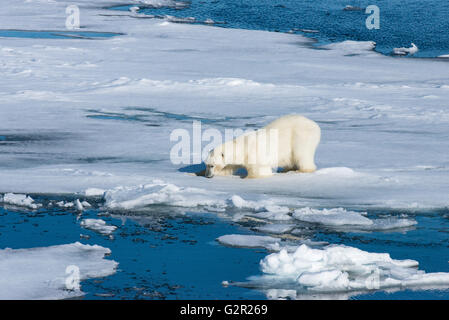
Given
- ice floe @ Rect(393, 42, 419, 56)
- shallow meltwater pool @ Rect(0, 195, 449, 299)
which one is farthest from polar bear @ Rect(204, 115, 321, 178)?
ice floe @ Rect(393, 42, 419, 56)

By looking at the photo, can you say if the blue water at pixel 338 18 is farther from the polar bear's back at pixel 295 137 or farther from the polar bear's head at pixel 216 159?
the polar bear's head at pixel 216 159

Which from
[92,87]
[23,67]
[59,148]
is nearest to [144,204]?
[59,148]

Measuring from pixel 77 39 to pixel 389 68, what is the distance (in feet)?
26.5

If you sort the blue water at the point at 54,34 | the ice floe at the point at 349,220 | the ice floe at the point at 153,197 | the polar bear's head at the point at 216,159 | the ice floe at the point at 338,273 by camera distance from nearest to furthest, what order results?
the ice floe at the point at 338,273 < the ice floe at the point at 349,220 < the ice floe at the point at 153,197 < the polar bear's head at the point at 216,159 < the blue water at the point at 54,34

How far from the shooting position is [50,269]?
4953 millimetres

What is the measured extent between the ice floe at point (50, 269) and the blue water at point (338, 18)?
15.9m

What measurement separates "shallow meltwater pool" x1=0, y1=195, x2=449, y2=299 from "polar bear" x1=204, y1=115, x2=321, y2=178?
1.19 meters

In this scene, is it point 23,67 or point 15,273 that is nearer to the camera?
point 15,273

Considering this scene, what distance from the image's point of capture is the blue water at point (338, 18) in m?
22.2

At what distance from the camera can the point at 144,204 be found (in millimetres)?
6473

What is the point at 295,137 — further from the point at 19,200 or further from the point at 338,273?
the point at 338,273

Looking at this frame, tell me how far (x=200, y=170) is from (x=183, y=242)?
237cm

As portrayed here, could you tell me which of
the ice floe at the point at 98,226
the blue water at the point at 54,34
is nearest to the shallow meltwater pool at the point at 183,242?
the ice floe at the point at 98,226
